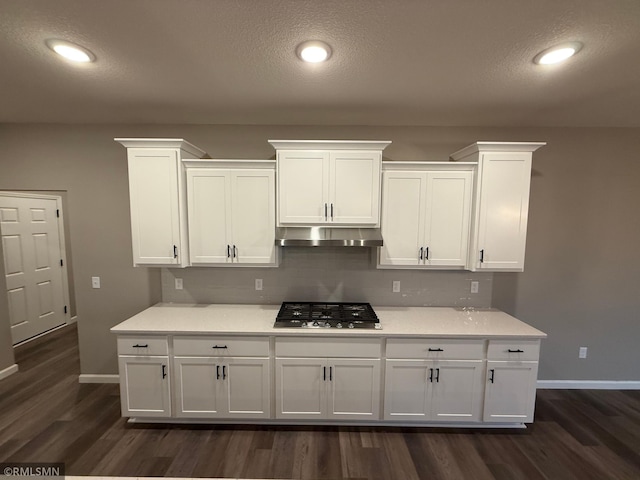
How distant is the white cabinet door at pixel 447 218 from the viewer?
8.27 ft

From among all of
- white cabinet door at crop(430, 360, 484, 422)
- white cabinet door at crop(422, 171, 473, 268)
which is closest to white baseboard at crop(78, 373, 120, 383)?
white cabinet door at crop(430, 360, 484, 422)

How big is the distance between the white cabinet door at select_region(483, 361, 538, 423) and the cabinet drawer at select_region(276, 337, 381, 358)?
1.03 metres

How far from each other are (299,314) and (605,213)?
3.43 meters

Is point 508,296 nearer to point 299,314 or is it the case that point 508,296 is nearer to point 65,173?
point 299,314

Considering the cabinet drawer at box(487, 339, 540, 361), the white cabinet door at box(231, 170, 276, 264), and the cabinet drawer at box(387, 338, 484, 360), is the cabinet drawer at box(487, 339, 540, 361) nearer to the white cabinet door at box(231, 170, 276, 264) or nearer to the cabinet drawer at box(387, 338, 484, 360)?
the cabinet drawer at box(387, 338, 484, 360)

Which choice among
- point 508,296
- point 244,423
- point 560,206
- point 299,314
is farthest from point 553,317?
point 244,423

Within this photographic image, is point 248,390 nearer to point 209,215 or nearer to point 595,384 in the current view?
point 209,215

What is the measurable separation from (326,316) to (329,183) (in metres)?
1.25

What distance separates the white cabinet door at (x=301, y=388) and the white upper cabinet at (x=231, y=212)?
38.2 inches

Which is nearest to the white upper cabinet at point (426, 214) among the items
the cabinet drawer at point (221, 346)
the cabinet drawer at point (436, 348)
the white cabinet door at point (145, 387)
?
the cabinet drawer at point (436, 348)

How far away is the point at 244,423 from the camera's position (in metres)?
2.39

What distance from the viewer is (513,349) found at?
7.45 feet

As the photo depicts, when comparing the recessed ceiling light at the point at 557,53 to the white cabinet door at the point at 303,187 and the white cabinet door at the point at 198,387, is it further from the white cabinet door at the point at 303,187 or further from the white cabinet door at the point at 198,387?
the white cabinet door at the point at 198,387

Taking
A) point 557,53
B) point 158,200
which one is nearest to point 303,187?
point 158,200
